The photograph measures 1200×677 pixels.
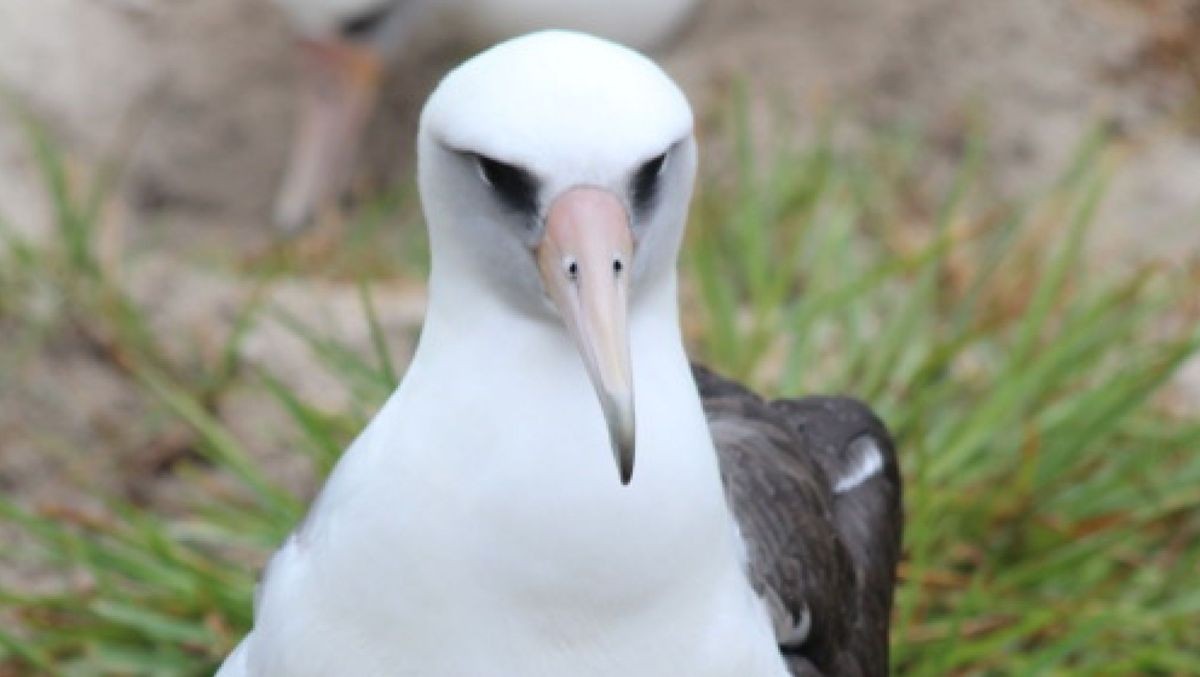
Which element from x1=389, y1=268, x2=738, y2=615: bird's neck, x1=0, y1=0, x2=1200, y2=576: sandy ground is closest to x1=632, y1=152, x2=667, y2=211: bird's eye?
x1=389, y1=268, x2=738, y2=615: bird's neck

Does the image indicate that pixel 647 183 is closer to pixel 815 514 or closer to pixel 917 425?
pixel 815 514

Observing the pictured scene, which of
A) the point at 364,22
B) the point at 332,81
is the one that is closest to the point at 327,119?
the point at 332,81

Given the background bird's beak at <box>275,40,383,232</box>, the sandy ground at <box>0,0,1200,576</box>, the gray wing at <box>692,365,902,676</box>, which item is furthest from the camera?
the background bird's beak at <box>275,40,383,232</box>

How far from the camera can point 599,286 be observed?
5.85 ft

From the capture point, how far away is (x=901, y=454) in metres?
3.46

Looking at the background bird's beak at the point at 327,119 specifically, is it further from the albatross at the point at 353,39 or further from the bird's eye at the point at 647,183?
the bird's eye at the point at 647,183

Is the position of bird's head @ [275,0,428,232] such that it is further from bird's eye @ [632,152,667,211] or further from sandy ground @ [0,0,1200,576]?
bird's eye @ [632,152,667,211]

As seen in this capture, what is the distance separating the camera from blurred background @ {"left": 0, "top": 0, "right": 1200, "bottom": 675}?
322 cm

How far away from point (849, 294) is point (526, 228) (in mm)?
1774

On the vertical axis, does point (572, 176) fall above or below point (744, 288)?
below

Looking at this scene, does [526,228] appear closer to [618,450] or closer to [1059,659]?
[618,450]

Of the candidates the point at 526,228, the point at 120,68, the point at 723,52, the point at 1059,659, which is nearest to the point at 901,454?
the point at 1059,659

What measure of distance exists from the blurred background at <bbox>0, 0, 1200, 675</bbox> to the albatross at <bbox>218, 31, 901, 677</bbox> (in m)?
1.06

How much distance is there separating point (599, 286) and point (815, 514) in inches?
26.9
